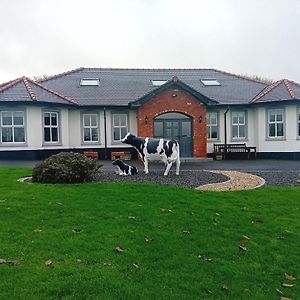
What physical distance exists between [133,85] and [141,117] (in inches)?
190

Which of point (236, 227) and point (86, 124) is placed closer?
point (236, 227)

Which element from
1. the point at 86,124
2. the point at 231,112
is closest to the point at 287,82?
the point at 231,112

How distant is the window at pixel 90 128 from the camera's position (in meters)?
24.7

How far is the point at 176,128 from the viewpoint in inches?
976

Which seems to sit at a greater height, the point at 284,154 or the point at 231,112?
the point at 231,112

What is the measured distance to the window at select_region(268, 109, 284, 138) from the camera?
24.7 m

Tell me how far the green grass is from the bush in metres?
1.89

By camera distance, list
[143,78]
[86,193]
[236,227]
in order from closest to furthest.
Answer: [236,227], [86,193], [143,78]

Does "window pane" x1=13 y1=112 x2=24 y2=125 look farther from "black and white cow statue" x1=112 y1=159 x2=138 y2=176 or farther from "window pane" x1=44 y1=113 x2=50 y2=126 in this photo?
"black and white cow statue" x1=112 y1=159 x2=138 y2=176

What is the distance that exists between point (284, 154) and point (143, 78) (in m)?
12.1

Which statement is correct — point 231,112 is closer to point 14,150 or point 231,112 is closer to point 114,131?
point 114,131

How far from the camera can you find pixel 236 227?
701 centimetres

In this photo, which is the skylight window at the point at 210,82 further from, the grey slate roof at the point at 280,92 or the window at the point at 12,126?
the window at the point at 12,126

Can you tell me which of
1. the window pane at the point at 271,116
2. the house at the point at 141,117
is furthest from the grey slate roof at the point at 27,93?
the window pane at the point at 271,116
